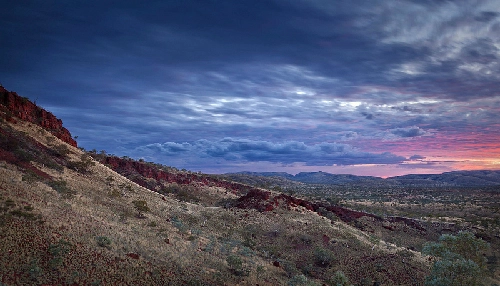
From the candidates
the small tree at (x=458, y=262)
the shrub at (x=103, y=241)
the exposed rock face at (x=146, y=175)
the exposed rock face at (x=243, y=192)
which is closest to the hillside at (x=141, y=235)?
the shrub at (x=103, y=241)

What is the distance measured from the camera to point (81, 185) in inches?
1255

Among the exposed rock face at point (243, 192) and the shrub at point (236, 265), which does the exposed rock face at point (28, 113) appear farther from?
the shrub at point (236, 265)

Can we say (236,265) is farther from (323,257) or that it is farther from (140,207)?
(140,207)

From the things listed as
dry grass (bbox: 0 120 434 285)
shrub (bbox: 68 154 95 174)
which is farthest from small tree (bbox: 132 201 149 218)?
shrub (bbox: 68 154 95 174)

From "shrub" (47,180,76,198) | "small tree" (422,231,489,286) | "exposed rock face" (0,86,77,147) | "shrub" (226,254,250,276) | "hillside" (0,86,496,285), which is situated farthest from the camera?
"exposed rock face" (0,86,77,147)

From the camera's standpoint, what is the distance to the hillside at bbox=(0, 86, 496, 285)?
679 inches

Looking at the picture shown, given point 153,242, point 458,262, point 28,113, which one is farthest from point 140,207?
point 458,262

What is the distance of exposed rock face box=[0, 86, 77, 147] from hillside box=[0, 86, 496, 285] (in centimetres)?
18

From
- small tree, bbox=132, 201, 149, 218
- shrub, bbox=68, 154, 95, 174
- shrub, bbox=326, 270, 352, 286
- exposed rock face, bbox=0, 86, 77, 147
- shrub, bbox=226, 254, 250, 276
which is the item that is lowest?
shrub, bbox=326, 270, 352, 286

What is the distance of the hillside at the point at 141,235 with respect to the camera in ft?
56.6

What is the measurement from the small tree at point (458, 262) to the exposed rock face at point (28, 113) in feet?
138

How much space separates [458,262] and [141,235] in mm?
19424

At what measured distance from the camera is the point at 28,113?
142 ft

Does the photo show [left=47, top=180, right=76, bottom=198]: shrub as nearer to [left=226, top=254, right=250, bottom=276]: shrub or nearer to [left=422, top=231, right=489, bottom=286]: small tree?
[left=226, top=254, right=250, bottom=276]: shrub
